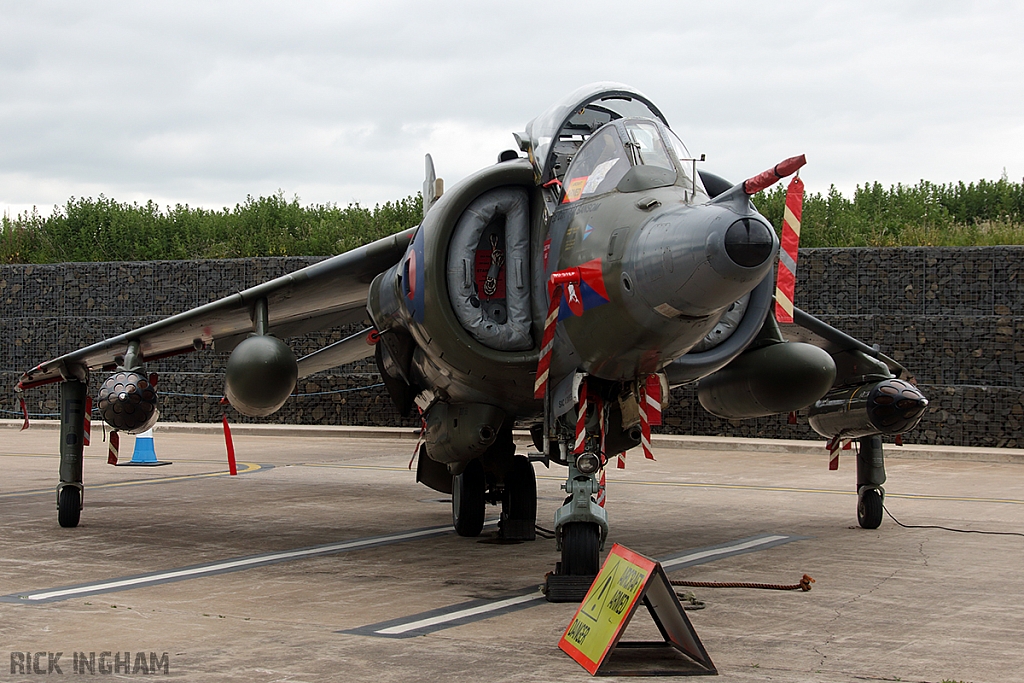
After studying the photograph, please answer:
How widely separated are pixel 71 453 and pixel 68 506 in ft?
1.93

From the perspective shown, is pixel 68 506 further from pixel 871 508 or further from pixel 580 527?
pixel 871 508

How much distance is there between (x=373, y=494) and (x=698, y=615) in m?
8.86

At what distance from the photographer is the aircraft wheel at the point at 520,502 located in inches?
416

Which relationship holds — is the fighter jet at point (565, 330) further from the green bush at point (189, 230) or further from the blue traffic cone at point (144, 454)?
the green bush at point (189, 230)

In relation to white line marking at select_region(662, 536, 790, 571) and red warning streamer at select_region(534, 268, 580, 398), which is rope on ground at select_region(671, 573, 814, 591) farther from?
red warning streamer at select_region(534, 268, 580, 398)

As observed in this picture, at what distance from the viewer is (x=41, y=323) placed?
30.0 meters

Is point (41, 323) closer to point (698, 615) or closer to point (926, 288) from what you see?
point (926, 288)

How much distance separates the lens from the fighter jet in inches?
268

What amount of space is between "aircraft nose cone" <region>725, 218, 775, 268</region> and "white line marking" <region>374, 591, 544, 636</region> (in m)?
3.03

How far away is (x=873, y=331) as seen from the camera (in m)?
23.1

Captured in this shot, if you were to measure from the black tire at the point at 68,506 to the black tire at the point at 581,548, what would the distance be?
6645mm

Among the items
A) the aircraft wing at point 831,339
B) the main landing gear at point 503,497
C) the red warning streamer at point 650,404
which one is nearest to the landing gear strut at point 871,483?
the aircraft wing at point 831,339

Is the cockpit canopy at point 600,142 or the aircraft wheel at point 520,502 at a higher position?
the cockpit canopy at point 600,142

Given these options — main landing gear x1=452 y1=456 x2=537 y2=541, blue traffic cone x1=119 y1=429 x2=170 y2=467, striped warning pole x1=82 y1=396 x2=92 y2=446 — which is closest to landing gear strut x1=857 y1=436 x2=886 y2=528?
main landing gear x1=452 y1=456 x2=537 y2=541
